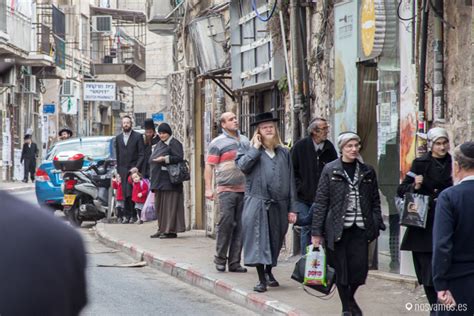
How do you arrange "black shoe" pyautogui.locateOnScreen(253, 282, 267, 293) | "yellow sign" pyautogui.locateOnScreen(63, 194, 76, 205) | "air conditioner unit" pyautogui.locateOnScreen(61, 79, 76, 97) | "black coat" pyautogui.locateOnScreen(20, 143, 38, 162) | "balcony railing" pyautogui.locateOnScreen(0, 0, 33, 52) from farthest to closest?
"air conditioner unit" pyautogui.locateOnScreen(61, 79, 76, 97) < "balcony railing" pyautogui.locateOnScreen(0, 0, 33, 52) < "black coat" pyautogui.locateOnScreen(20, 143, 38, 162) < "yellow sign" pyautogui.locateOnScreen(63, 194, 76, 205) < "black shoe" pyautogui.locateOnScreen(253, 282, 267, 293)

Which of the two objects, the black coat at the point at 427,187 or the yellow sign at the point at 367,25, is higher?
the yellow sign at the point at 367,25

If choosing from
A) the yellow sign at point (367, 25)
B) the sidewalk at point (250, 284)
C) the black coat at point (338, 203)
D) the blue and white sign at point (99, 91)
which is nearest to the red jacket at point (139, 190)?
the sidewalk at point (250, 284)

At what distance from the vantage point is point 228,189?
12.5m

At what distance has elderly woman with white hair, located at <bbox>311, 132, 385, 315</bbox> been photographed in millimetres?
9172

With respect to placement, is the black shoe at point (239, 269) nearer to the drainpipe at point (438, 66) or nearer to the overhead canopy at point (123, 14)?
the drainpipe at point (438, 66)

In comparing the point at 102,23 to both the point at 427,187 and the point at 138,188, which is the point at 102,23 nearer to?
the point at 138,188

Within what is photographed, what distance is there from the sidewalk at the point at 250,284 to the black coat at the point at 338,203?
0.78 metres

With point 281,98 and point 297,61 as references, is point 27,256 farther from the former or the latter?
point 281,98

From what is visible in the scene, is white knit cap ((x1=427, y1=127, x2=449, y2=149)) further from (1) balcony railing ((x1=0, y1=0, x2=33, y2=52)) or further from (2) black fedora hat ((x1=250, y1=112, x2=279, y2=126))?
(1) balcony railing ((x1=0, y1=0, x2=33, y2=52))

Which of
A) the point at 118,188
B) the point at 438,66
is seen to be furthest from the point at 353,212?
the point at 118,188

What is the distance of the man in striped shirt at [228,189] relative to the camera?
12.5m

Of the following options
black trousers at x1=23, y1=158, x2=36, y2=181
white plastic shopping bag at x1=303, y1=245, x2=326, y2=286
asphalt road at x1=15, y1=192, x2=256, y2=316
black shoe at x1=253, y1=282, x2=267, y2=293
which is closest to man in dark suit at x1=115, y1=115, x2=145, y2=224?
asphalt road at x1=15, y1=192, x2=256, y2=316

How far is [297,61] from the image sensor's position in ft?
47.5

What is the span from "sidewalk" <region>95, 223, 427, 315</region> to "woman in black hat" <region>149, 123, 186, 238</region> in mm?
297
